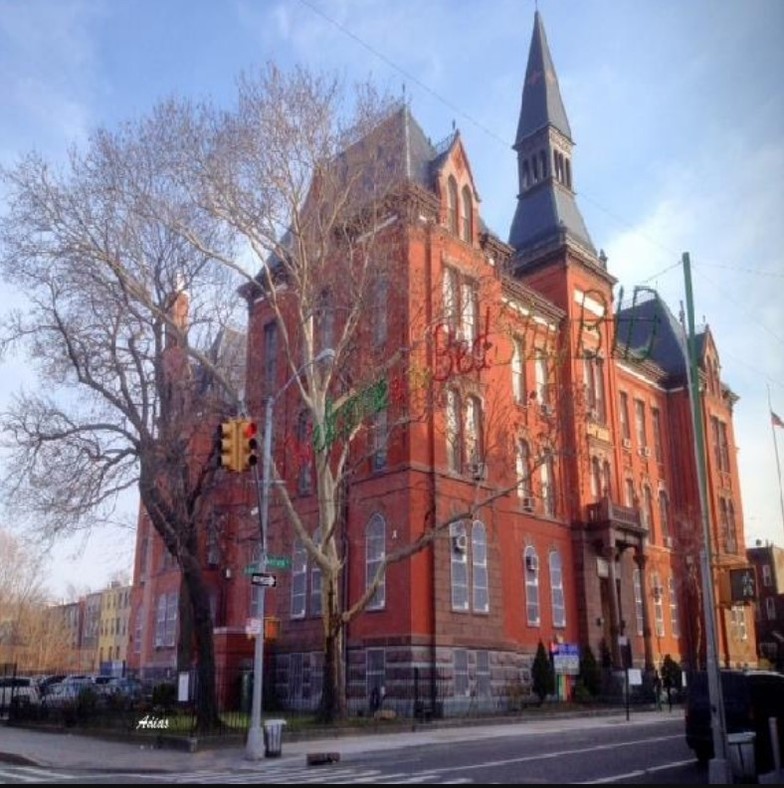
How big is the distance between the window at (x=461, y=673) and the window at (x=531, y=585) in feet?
20.2

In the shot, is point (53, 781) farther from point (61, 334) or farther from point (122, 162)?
point (122, 162)

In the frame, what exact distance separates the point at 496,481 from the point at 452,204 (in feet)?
41.2

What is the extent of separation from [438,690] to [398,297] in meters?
14.2

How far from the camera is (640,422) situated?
5219 centimetres

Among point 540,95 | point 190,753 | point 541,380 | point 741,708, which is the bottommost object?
point 190,753

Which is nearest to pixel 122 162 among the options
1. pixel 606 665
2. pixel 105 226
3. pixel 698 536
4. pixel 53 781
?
pixel 105 226

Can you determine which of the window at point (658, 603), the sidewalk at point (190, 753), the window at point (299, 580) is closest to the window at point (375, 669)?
the sidewalk at point (190, 753)

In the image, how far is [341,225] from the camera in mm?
27094

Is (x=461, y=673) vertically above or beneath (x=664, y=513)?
beneath

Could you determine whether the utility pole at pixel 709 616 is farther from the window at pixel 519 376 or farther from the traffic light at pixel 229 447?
the window at pixel 519 376

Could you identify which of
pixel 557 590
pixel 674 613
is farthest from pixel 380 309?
pixel 674 613

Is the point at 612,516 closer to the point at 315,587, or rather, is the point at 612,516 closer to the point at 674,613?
the point at 674,613

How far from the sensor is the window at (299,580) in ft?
118

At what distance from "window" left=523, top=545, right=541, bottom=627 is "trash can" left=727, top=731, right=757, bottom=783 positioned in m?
24.8
